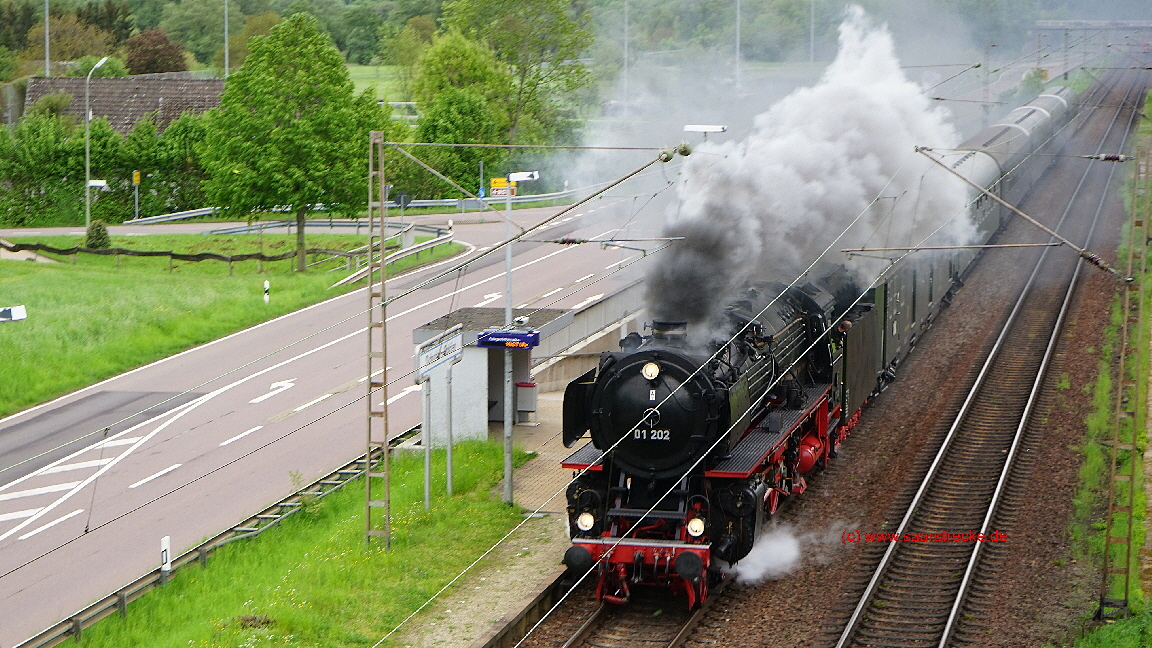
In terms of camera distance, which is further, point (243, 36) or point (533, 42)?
point (243, 36)

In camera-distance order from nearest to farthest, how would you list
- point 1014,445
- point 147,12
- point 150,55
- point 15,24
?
point 1014,445 < point 150,55 < point 15,24 < point 147,12

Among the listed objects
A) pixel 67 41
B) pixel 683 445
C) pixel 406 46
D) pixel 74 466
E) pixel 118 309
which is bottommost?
pixel 74 466

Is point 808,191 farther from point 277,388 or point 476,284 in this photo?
point 476,284

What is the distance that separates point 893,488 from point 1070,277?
1755cm

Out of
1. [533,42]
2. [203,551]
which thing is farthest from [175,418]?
[533,42]

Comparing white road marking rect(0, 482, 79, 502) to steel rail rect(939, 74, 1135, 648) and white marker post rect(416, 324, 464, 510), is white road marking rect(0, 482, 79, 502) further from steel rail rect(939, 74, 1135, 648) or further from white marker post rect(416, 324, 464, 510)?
steel rail rect(939, 74, 1135, 648)

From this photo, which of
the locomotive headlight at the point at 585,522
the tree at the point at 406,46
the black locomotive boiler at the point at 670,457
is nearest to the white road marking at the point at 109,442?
the locomotive headlight at the point at 585,522

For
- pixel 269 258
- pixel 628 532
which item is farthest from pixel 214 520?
pixel 269 258

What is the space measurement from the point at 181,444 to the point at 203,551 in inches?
306

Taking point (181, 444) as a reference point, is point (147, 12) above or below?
above

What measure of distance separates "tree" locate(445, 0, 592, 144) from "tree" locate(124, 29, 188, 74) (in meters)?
27.5

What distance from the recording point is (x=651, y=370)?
1452cm

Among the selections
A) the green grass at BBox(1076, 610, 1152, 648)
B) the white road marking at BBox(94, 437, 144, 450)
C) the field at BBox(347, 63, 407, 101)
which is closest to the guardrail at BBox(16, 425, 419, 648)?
the white road marking at BBox(94, 437, 144, 450)

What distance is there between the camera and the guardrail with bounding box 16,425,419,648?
14133 millimetres
